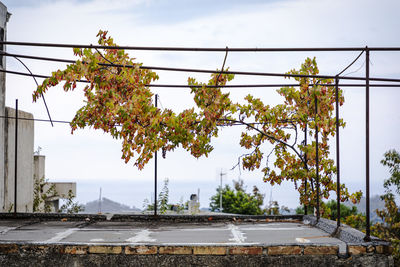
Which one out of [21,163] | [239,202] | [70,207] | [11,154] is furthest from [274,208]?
[11,154]

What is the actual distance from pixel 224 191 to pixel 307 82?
2221cm

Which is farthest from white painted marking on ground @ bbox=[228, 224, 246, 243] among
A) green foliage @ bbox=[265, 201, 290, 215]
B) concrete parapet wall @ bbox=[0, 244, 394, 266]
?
green foliage @ bbox=[265, 201, 290, 215]

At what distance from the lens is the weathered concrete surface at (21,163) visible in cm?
1148

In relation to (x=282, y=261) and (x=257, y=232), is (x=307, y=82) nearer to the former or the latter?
(x=257, y=232)

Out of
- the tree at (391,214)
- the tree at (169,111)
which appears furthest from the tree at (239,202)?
the tree at (169,111)

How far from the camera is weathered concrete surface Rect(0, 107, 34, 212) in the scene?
37.7 ft

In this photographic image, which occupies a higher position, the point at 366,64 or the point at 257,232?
the point at 366,64

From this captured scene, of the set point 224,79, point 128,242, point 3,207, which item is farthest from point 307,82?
point 3,207

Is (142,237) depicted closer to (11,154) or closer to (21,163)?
(11,154)

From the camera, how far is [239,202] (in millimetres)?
28391

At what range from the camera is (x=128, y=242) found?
5.07m

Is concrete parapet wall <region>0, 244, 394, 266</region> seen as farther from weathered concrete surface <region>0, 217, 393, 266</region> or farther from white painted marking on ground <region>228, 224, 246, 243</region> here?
white painted marking on ground <region>228, 224, 246, 243</region>

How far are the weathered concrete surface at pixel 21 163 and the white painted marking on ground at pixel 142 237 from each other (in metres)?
6.25

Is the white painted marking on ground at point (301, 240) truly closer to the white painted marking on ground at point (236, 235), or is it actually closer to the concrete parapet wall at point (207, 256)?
the concrete parapet wall at point (207, 256)
